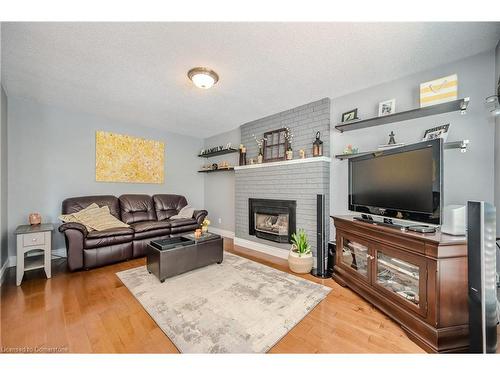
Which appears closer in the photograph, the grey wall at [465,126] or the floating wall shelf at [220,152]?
the grey wall at [465,126]

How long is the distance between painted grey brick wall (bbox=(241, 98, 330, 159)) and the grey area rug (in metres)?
1.97

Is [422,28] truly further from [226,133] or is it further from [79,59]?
[226,133]

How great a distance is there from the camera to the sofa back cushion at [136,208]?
3613 mm

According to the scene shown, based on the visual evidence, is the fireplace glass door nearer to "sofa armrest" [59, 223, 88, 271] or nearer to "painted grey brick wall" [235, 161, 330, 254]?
"painted grey brick wall" [235, 161, 330, 254]

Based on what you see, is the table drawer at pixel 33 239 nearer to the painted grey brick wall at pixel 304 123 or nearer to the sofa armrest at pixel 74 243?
the sofa armrest at pixel 74 243

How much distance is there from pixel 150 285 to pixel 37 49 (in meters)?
2.54

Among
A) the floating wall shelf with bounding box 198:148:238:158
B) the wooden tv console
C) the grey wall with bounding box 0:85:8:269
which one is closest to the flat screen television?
the wooden tv console

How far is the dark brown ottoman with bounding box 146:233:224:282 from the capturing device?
89.9 inches

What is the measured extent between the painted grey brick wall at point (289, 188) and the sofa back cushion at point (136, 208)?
5.73 feet

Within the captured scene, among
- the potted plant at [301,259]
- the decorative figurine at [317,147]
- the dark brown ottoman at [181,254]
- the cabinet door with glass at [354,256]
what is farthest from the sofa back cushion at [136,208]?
the cabinet door with glass at [354,256]

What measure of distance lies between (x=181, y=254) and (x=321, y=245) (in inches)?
69.9

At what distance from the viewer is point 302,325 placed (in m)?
1.59

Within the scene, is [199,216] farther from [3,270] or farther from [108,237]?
[3,270]
